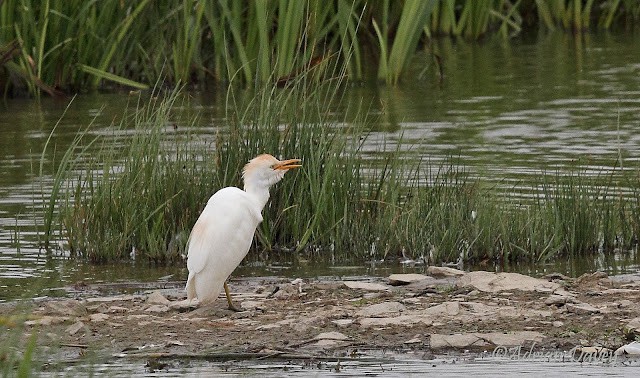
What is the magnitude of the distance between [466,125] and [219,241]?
6.94 meters

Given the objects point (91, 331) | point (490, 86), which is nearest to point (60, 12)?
point (490, 86)

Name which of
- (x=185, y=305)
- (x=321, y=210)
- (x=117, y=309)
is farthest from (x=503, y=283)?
(x=117, y=309)

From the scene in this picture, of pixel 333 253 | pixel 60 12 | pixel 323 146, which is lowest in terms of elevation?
pixel 333 253

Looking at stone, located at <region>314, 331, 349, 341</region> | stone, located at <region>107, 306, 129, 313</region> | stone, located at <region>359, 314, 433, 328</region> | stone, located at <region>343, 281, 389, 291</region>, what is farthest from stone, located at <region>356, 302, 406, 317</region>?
stone, located at <region>107, 306, 129, 313</region>

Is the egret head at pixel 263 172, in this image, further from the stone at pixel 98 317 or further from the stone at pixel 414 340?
the stone at pixel 414 340

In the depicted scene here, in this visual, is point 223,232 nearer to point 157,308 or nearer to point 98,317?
point 157,308

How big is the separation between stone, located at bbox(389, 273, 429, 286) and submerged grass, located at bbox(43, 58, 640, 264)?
0.74 m

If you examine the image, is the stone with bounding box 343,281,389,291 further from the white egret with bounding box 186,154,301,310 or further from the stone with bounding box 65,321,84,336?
the stone with bounding box 65,321,84,336

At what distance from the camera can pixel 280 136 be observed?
346 inches

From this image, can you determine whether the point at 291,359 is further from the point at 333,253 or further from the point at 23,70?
the point at 23,70

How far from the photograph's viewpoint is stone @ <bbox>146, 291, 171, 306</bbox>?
7.02m

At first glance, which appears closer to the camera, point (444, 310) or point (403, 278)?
point (444, 310)

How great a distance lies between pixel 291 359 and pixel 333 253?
2797mm

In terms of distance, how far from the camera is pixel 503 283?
705cm
